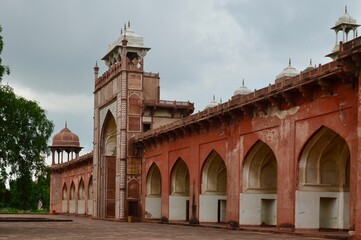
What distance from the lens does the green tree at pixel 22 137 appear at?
79.2ft

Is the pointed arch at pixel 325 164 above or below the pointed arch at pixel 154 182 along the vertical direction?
above

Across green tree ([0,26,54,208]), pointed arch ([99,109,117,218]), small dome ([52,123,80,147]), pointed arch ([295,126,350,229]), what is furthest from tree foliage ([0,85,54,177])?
small dome ([52,123,80,147])

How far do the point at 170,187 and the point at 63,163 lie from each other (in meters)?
29.8

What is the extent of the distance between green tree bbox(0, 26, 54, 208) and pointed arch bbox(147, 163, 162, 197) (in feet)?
33.4

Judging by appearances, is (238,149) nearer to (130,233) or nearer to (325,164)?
(325,164)

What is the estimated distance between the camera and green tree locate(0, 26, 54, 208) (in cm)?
2414

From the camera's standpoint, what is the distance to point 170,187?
3391cm

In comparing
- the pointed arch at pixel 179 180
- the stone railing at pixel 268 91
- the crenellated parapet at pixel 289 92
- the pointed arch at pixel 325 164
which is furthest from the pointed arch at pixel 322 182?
the pointed arch at pixel 179 180

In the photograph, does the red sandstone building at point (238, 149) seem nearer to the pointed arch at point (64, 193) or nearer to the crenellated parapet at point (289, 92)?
the crenellated parapet at point (289, 92)

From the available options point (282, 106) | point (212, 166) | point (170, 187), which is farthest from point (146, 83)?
point (282, 106)

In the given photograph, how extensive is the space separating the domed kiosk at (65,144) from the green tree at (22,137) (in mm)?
35191

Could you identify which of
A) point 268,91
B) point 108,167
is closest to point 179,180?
point 108,167

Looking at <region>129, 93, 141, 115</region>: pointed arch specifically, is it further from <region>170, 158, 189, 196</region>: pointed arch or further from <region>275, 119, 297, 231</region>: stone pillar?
<region>275, 119, 297, 231</region>: stone pillar

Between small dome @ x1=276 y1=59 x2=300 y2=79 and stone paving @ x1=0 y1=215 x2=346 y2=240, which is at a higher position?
small dome @ x1=276 y1=59 x2=300 y2=79
